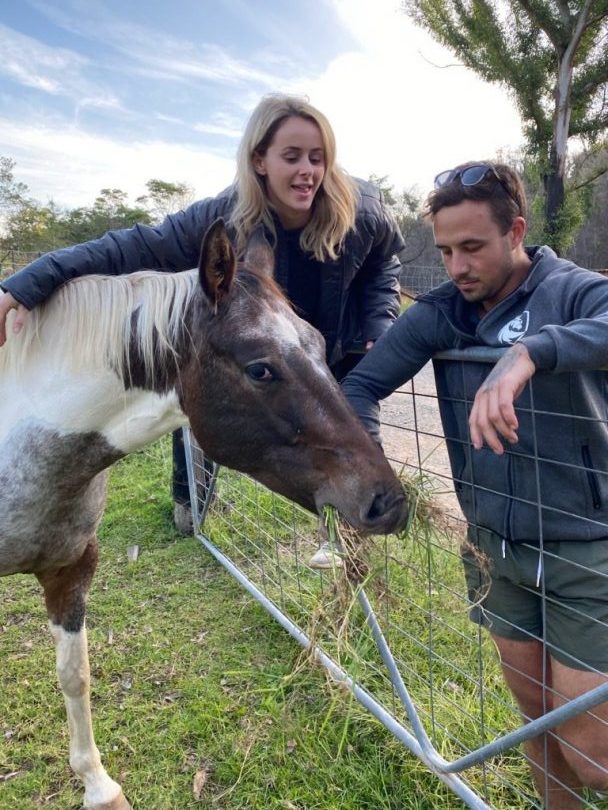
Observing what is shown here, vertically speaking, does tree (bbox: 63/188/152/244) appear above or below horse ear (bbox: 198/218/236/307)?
above

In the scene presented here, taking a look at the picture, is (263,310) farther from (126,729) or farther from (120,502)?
(120,502)

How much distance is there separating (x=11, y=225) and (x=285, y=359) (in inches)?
1180

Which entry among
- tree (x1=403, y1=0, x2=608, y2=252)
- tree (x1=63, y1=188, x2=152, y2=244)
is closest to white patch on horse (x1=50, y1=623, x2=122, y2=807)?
tree (x1=403, y1=0, x2=608, y2=252)

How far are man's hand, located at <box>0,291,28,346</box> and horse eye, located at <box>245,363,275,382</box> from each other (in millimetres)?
760

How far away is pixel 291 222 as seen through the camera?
2.29 metres

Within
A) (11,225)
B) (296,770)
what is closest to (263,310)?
(296,770)

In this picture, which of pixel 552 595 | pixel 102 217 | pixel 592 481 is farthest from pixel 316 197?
pixel 102 217

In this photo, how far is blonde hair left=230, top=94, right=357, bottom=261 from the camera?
2.16 metres

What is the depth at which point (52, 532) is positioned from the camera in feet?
6.39

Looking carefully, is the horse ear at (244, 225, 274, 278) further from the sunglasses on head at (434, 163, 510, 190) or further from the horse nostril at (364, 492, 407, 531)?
the horse nostril at (364, 492, 407, 531)

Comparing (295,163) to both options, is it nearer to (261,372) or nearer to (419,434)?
(261,372)

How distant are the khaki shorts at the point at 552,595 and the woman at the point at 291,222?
3.81ft

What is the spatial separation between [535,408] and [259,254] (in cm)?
105

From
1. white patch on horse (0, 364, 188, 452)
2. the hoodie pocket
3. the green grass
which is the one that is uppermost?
white patch on horse (0, 364, 188, 452)
